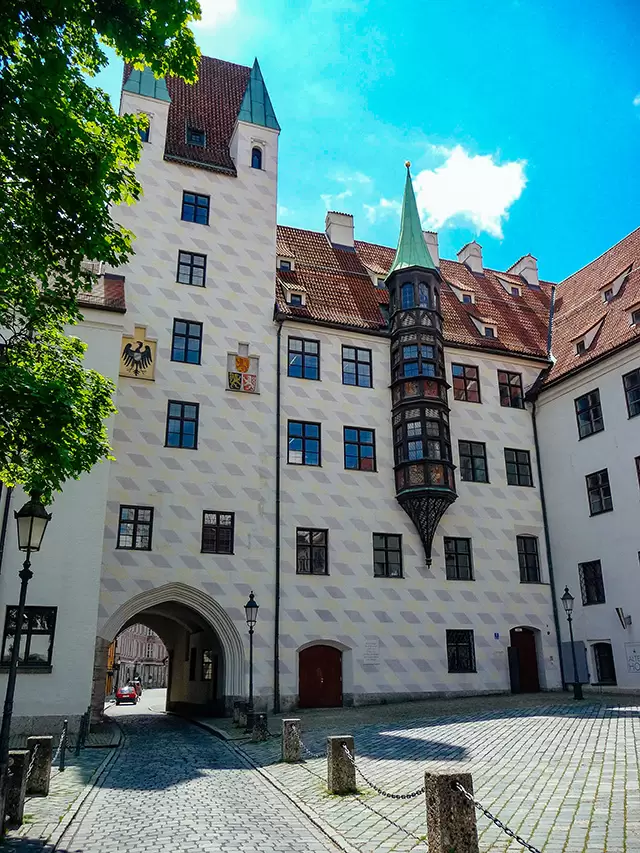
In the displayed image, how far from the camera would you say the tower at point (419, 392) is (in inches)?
992

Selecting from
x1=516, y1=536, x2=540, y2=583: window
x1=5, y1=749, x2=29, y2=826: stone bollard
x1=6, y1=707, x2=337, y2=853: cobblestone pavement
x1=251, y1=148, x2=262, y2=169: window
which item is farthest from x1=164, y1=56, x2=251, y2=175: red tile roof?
x1=5, y1=749, x2=29, y2=826: stone bollard

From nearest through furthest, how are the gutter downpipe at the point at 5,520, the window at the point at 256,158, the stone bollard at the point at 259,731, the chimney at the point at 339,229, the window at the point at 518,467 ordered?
the stone bollard at the point at 259,731 → the gutter downpipe at the point at 5,520 → the window at the point at 518,467 → the window at the point at 256,158 → the chimney at the point at 339,229

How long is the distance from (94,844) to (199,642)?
20232mm

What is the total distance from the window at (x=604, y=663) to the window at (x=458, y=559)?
191 inches

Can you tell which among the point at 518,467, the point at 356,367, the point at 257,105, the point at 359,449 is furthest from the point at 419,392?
the point at 257,105

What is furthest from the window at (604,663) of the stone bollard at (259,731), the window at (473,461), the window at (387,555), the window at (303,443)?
the stone bollard at (259,731)

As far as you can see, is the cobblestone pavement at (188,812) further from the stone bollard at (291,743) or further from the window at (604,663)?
the window at (604,663)

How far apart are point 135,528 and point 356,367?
1009 centimetres

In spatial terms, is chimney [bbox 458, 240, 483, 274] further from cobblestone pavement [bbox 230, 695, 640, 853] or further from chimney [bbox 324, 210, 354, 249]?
cobblestone pavement [bbox 230, 695, 640, 853]

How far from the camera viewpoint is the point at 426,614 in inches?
977

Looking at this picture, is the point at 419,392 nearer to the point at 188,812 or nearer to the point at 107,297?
the point at 107,297

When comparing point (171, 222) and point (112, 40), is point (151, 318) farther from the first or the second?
point (112, 40)

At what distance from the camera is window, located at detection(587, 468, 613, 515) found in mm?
25344

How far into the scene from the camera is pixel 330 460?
25.3 m
